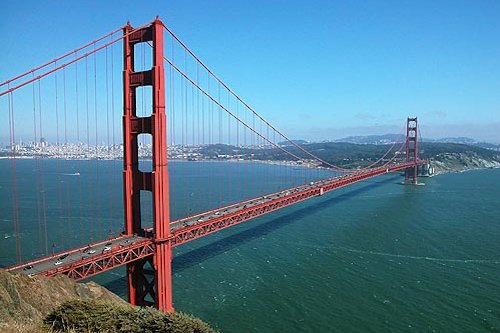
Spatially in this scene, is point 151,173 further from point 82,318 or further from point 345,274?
point 345,274

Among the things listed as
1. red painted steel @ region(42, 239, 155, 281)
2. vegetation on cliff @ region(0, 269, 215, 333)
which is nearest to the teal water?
red painted steel @ region(42, 239, 155, 281)

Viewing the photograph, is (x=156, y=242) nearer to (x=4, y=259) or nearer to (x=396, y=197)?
(x=4, y=259)

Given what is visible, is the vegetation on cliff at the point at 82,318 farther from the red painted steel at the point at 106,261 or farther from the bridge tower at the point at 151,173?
the bridge tower at the point at 151,173

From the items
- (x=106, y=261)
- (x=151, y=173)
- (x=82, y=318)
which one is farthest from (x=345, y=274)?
(x=82, y=318)

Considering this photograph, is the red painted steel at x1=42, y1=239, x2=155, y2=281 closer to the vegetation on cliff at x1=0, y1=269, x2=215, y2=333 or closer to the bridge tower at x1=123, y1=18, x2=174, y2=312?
the bridge tower at x1=123, y1=18, x2=174, y2=312

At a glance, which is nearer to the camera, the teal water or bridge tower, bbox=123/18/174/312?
bridge tower, bbox=123/18/174/312

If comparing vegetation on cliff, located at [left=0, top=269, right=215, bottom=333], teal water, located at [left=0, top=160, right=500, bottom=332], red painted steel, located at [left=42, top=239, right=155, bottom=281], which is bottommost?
teal water, located at [left=0, top=160, right=500, bottom=332]
